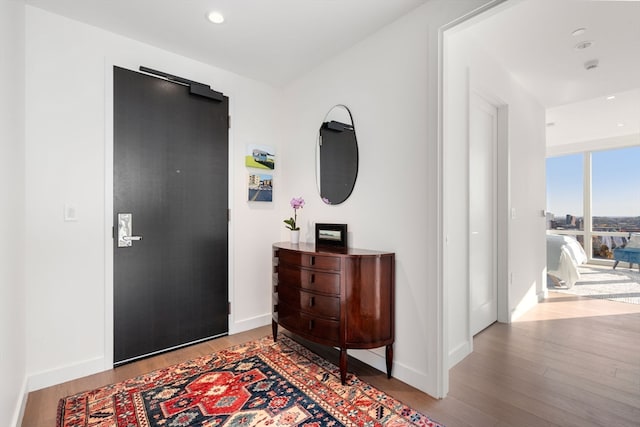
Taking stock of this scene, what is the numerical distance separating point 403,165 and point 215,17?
5.54ft

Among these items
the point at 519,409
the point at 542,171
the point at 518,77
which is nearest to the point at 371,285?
the point at 519,409

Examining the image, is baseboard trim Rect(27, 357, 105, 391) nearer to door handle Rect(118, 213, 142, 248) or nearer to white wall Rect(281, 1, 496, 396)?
door handle Rect(118, 213, 142, 248)

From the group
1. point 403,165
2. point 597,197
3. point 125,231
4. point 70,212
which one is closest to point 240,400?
point 125,231

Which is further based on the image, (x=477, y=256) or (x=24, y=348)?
(x=477, y=256)

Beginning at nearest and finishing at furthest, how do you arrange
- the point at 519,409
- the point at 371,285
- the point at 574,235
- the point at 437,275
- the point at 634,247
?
1. the point at 519,409
2. the point at 437,275
3. the point at 371,285
4. the point at 634,247
5. the point at 574,235

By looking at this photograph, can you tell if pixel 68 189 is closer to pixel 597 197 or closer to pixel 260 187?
pixel 260 187

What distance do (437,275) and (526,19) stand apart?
200cm

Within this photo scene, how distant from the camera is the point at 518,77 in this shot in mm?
3225

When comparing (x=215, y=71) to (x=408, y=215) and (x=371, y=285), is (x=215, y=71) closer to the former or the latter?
(x=408, y=215)

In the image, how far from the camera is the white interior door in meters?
2.82

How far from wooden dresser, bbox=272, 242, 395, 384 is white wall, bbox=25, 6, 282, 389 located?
155 centimetres

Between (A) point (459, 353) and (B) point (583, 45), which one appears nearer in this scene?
(A) point (459, 353)

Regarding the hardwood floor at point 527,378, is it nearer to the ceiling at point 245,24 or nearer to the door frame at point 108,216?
the door frame at point 108,216

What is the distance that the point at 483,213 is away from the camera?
9.83 ft
